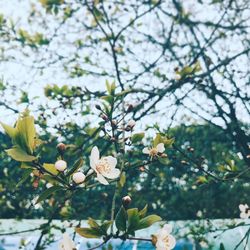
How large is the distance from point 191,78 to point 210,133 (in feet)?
13.4

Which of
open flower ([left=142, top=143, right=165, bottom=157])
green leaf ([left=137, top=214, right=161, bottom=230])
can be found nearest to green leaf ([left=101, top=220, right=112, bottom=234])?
green leaf ([left=137, top=214, right=161, bottom=230])

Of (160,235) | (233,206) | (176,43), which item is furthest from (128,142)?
(233,206)

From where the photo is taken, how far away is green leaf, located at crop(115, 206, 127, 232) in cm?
130

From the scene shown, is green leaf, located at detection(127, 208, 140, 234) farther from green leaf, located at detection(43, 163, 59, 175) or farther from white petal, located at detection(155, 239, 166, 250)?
green leaf, located at detection(43, 163, 59, 175)

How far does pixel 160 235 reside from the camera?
1.38m

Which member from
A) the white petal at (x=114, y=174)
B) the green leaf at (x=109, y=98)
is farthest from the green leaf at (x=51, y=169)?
the green leaf at (x=109, y=98)

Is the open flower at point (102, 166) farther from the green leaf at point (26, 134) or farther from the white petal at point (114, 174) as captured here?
the green leaf at point (26, 134)

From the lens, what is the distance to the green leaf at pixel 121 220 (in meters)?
1.30

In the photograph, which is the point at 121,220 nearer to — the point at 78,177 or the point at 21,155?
the point at 78,177

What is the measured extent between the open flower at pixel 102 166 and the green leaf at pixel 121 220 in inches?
6.8

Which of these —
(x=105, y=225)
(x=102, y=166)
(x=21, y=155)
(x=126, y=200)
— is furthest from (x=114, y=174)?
(x=21, y=155)

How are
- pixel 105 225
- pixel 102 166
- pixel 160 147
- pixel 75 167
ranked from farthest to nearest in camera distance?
pixel 160 147, pixel 102 166, pixel 75 167, pixel 105 225

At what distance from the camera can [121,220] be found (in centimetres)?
131

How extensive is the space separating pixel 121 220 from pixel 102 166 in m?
0.31
